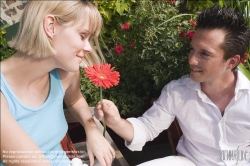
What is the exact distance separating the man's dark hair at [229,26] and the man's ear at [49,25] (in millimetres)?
889

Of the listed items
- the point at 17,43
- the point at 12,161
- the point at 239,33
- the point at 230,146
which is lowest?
the point at 230,146

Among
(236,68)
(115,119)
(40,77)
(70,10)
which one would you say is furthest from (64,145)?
(236,68)

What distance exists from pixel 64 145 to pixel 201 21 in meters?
1.07

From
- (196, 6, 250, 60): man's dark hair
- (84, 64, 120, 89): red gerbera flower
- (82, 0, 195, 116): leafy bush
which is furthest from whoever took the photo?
(82, 0, 195, 116): leafy bush

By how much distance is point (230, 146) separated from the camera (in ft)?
6.25

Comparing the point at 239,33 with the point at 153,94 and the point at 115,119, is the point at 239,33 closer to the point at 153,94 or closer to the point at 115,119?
the point at 115,119

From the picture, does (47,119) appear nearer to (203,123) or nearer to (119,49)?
(203,123)

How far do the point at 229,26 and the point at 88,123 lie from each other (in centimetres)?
96

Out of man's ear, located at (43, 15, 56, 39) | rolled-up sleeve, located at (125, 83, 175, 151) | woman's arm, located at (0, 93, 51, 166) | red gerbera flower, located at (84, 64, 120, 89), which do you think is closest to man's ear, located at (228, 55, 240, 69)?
rolled-up sleeve, located at (125, 83, 175, 151)

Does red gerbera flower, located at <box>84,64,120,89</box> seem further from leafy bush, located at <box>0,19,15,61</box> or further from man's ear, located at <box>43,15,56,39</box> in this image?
leafy bush, located at <box>0,19,15,61</box>

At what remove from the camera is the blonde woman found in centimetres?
133

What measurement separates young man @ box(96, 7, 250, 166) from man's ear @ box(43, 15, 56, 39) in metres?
0.54

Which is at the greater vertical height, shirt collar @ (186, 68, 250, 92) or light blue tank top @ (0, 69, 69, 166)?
light blue tank top @ (0, 69, 69, 166)

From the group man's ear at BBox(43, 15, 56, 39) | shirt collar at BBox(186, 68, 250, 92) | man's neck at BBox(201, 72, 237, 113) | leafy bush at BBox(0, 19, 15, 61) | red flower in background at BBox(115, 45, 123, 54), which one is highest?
man's ear at BBox(43, 15, 56, 39)
